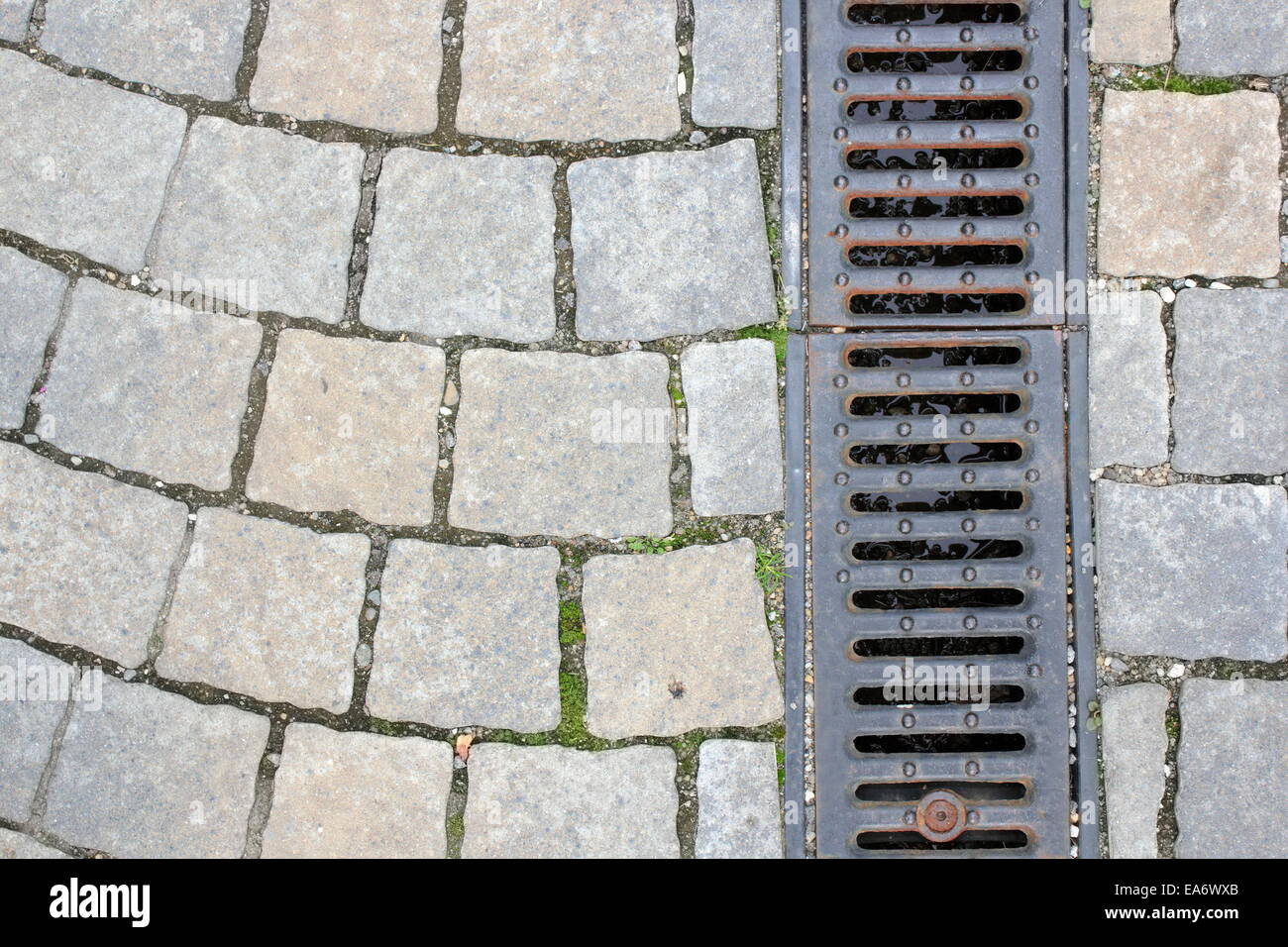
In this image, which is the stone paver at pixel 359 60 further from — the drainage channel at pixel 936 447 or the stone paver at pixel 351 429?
the drainage channel at pixel 936 447

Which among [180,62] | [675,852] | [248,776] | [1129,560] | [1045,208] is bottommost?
[675,852]

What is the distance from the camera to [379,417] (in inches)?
115

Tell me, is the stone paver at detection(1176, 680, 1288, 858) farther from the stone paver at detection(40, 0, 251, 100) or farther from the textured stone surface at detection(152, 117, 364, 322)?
the stone paver at detection(40, 0, 251, 100)

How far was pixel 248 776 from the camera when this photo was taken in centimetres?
291

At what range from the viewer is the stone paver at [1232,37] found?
2896 millimetres

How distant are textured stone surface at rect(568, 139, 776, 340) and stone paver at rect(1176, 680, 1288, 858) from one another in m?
1.68

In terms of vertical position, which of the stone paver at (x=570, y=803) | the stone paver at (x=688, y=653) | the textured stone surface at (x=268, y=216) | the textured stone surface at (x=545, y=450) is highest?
the textured stone surface at (x=268, y=216)

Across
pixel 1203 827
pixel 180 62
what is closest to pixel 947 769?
pixel 1203 827

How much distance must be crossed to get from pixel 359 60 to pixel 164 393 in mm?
1115

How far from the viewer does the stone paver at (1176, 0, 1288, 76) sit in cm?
290

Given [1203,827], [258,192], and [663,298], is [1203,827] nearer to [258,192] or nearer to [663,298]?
[663,298]

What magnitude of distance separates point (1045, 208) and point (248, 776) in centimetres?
281

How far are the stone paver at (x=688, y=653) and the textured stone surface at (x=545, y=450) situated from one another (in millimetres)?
181

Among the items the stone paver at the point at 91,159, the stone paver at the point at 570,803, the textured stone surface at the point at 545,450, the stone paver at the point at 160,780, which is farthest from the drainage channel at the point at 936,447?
the stone paver at the point at 91,159
